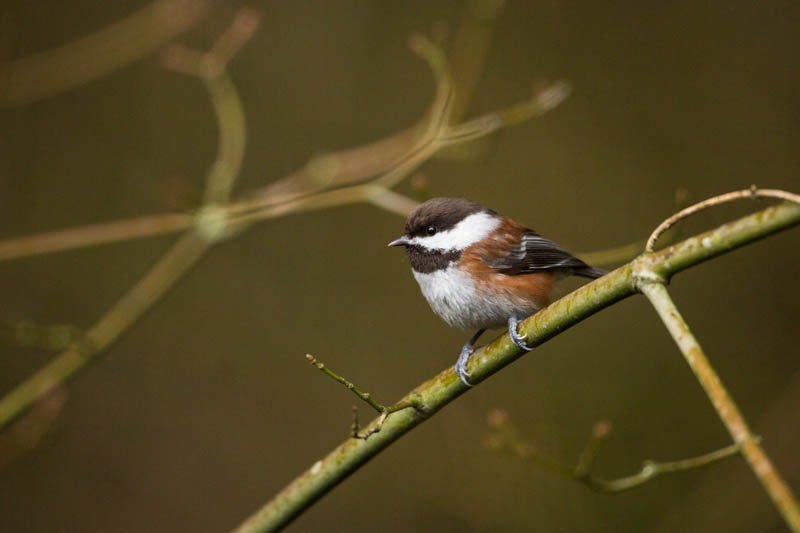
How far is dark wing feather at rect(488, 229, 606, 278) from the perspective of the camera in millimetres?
2613

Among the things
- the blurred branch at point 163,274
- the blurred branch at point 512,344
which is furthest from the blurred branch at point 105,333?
the blurred branch at point 512,344

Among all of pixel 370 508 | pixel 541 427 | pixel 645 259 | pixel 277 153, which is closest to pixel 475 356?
pixel 645 259

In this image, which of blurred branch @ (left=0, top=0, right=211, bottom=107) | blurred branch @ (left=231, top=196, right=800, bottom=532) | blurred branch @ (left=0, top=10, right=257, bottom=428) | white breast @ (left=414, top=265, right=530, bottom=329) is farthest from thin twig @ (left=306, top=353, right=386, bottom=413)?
blurred branch @ (left=0, top=0, right=211, bottom=107)

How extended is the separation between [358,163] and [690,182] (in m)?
2.22

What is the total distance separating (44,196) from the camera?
16.1ft

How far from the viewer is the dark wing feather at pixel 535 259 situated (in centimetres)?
261

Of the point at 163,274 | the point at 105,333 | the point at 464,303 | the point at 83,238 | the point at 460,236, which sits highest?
the point at 83,238

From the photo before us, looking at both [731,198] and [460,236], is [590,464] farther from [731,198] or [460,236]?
[731,198]

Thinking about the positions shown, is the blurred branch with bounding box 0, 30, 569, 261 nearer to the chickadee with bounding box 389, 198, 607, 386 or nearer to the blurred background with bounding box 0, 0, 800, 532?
the chickadee with bounding box 389, 198, 607, 386

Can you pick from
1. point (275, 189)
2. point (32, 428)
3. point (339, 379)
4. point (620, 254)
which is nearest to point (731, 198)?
point (339, 379)

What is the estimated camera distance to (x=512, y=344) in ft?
5.96

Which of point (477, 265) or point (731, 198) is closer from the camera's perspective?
point (731, 198)

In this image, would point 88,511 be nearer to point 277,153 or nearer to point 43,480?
point 43,480

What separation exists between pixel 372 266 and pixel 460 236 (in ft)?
7.57
